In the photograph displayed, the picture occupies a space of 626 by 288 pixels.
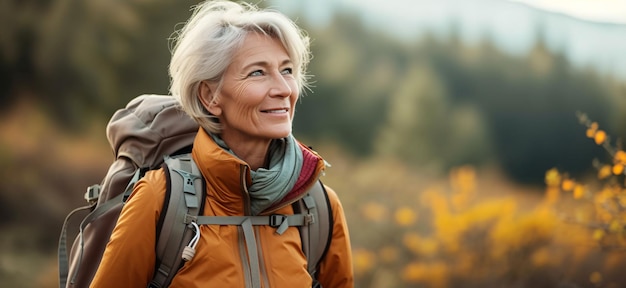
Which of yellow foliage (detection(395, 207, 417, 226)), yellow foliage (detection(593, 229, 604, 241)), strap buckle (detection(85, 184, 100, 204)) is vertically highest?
strap buckle (detection(85, 184, 100, 204))

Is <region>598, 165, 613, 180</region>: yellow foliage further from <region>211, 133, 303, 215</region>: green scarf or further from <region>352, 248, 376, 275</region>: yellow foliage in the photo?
<region>211, 133, 303, 215</region>: green scarf

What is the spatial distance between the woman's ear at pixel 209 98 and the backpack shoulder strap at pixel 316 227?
0.35 m

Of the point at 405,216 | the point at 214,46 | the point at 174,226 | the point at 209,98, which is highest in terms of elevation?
the point at 214,46

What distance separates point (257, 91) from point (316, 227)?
43cm

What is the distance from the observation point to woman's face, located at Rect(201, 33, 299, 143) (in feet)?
7.73

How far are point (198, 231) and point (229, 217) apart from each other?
116 mm

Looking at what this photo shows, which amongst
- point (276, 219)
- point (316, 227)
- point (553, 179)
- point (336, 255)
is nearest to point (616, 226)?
point (553, 179)

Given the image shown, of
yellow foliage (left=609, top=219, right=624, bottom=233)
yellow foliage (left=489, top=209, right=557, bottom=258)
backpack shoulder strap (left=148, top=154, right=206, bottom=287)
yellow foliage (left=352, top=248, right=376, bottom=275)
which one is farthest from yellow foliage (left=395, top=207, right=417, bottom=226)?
backpack shoulder strap (left=148, top=154, right=206, bottom=287)

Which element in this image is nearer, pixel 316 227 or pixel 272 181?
pixel 272 181

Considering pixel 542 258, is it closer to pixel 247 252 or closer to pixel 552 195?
pixel 552 195

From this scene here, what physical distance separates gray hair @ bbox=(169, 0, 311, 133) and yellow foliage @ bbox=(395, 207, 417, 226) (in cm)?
342

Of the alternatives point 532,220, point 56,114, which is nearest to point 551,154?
point 532,220

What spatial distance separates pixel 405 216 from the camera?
227 inches

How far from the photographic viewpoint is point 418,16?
5867 mm
